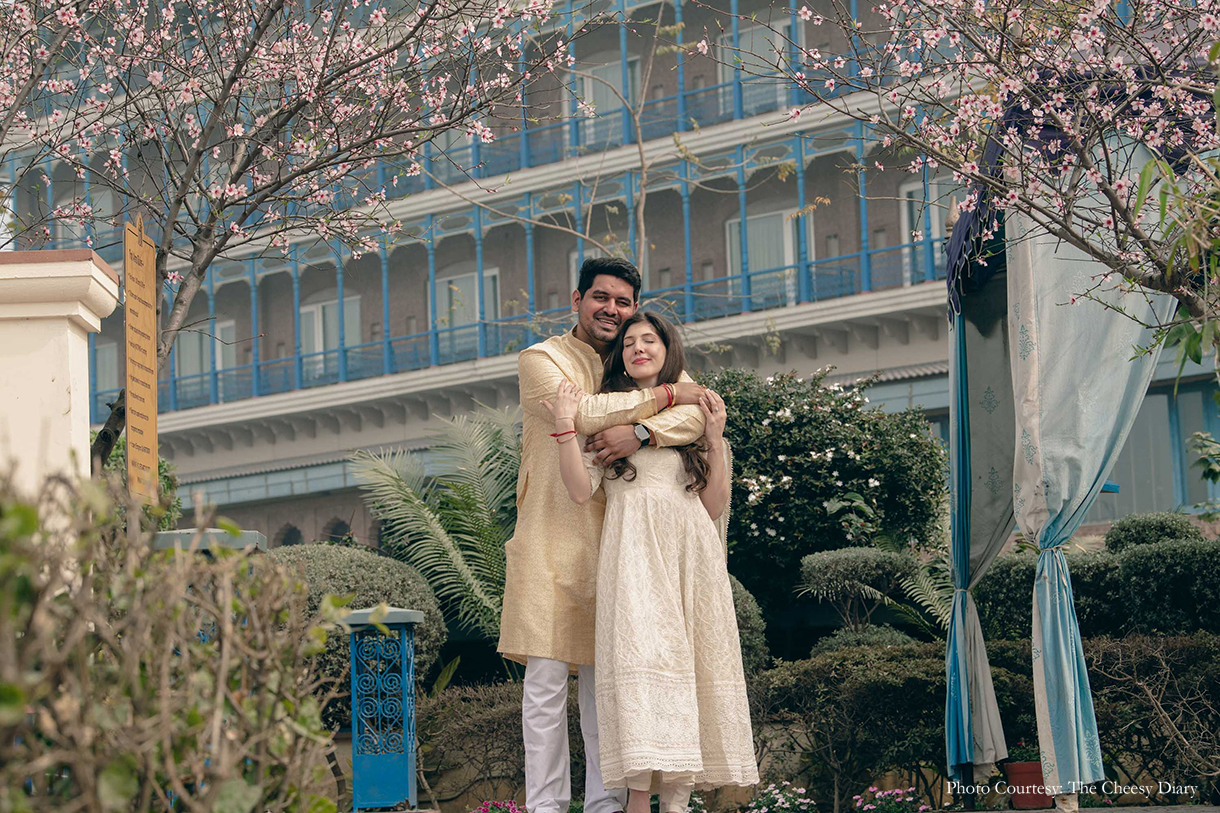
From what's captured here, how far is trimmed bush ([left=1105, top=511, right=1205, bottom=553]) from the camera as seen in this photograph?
32.9 feet

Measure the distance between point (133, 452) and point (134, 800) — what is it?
8.17ft

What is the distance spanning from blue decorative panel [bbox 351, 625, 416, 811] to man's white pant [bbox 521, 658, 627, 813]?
164cm

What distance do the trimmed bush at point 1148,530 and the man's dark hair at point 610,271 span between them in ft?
21.1

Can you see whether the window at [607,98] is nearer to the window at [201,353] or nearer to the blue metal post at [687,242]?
the blue metal post at [687,242]

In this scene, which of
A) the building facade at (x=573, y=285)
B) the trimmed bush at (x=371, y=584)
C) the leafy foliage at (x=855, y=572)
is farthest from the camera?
the building facade at (x=573, y=285)

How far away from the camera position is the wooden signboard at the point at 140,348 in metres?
4.32

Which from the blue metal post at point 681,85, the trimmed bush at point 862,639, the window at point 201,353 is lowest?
the trimmed bush at point 862,639

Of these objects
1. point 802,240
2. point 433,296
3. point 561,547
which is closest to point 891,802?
point 561,547

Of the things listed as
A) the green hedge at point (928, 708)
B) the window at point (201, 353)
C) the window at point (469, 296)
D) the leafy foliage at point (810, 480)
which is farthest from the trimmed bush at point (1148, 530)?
the window at point (201, 353)

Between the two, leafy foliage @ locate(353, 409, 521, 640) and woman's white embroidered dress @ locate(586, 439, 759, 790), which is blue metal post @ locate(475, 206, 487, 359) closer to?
leafy foliage @ locate(353, 409, 521, 640)

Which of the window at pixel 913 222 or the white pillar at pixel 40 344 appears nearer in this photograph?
the white pillar at pixel 40 344

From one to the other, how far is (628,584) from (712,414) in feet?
2.26

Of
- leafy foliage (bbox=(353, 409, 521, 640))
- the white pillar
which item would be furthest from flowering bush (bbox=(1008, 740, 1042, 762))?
the white pillar

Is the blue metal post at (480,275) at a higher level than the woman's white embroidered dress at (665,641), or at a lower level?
higher
